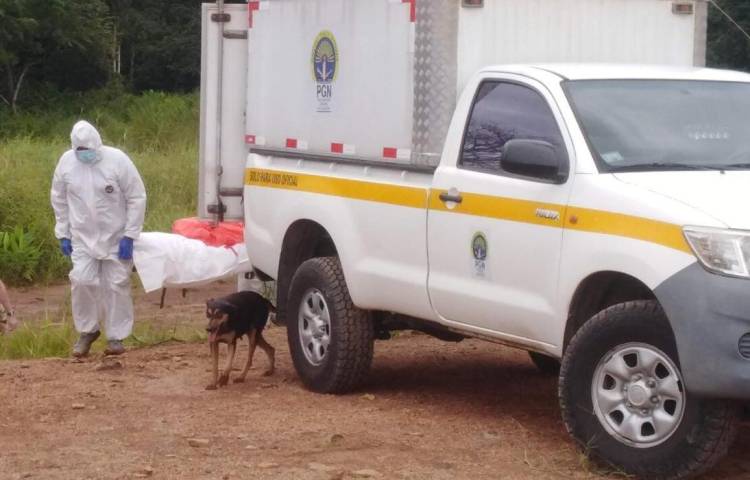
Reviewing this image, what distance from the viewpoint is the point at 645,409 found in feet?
22.2

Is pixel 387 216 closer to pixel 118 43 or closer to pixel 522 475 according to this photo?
pixel 522 475

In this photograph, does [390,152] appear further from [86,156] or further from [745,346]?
[86,156]

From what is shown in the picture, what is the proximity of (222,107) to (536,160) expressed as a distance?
4.50 m

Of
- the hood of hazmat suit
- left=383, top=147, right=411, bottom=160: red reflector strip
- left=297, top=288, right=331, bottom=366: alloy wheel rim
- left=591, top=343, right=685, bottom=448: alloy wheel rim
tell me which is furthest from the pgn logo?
left=591, top=343, right=685, bottom=448: alloy wheel rim

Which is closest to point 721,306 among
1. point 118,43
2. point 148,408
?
point 148,408

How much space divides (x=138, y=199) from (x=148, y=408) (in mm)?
2604

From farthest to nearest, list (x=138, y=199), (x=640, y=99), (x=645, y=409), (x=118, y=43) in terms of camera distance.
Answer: (x=118, y=43) < (x=138, y=199) < (x=640, y=99) < (x=645, y=409)

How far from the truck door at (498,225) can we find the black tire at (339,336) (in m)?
0.90

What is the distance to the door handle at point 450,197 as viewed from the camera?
26.1 ft

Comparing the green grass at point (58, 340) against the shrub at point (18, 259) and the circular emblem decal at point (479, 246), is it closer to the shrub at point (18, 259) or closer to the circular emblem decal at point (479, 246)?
the circular emblem decal at point (479, 246)

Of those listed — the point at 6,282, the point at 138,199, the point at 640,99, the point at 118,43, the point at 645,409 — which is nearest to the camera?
the point at 645,409

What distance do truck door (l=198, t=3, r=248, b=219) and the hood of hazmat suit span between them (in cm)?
57

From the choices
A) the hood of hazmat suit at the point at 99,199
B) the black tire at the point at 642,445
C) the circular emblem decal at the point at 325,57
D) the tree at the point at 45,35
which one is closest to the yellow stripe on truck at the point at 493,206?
the black tire at the point at 642,445

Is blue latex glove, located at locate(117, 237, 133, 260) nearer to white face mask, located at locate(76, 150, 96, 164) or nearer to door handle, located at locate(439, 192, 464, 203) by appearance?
white face mask, located at locate(76, 150, 96, 164)
